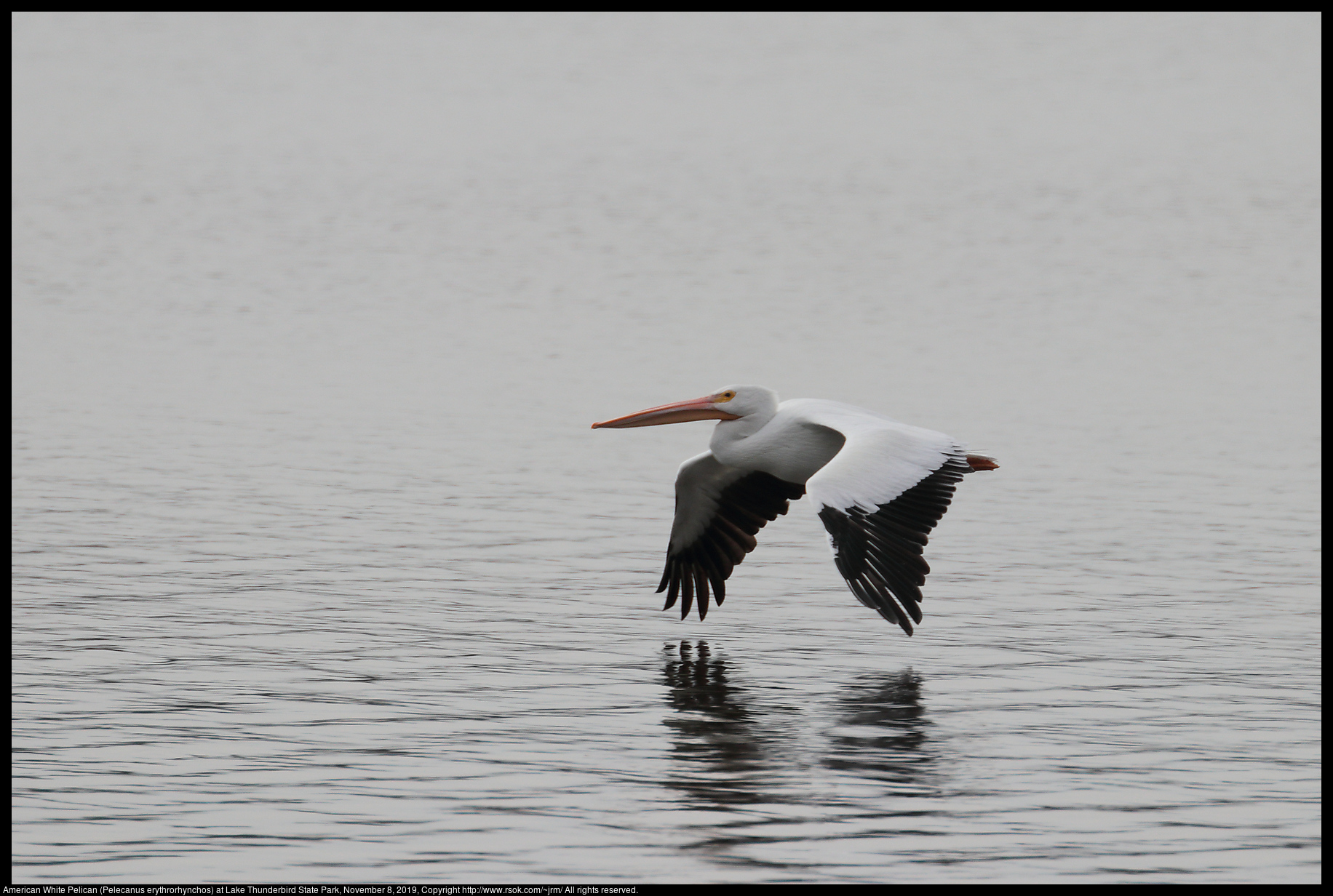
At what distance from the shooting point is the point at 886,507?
8922 mm

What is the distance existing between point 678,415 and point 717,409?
28 centimetres

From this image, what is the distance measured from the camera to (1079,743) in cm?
790

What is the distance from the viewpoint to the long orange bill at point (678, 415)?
10609mm

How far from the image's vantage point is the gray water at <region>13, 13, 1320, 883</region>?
7000 millimetres

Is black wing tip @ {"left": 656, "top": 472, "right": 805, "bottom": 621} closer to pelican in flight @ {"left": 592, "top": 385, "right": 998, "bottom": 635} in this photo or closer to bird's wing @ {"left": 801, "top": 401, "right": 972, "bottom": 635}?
pelican in flight @ {"left": 592, "top": 385, "right": 998, "bottom": 635}

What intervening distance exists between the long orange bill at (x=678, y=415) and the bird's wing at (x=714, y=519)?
230 millimetres

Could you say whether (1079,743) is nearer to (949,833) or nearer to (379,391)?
(949,833)

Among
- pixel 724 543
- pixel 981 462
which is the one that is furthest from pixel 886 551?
pixel 724 543

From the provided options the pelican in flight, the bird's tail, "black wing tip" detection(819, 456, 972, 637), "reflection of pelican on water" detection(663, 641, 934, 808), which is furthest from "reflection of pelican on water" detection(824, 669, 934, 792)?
the bird's tail

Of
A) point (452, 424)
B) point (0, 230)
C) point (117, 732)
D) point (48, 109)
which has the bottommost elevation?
point (117, 732)

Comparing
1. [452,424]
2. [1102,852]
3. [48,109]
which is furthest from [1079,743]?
[48,109]

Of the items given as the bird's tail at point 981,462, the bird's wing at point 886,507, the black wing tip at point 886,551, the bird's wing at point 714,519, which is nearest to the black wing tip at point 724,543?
the bird's wing at point 714,519

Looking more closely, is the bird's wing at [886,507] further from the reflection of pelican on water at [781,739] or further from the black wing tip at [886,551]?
the reflection of pelican on water at [781,739]
